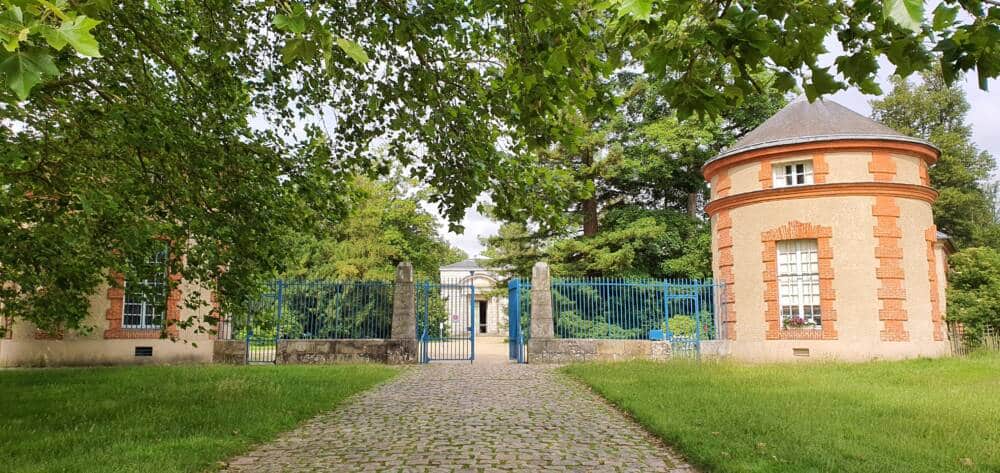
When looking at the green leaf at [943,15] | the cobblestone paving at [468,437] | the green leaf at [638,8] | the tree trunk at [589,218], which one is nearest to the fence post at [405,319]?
the cobblestone paving at [468,437]

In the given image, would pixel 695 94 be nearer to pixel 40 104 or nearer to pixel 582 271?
pixel 40 104

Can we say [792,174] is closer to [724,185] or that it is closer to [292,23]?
[724,185]

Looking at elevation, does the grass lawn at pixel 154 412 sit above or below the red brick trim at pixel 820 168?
below

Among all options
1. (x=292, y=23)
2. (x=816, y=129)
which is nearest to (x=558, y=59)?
(x=292, y=23)

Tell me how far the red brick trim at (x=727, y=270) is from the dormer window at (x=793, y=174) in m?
1.56

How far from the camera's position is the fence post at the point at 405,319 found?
1529 cm

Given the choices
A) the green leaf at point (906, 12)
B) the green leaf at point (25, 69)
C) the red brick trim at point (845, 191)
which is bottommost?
the green leaf at point (25, 69)

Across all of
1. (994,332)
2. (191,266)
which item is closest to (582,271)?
(994,332)

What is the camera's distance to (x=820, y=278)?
15594 millimetres

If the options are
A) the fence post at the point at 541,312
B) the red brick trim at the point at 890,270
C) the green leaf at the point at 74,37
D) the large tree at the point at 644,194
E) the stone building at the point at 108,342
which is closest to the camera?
the green leaf at the point at 74,37

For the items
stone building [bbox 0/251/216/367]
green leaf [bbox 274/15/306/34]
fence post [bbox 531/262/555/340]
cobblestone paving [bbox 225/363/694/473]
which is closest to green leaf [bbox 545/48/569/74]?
green leaf [bbox 274/15/306/34]

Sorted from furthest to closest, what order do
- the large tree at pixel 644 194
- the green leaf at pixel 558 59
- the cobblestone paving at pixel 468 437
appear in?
1. the large tree at pixel 644 194
2. the cobblestone paving at pixel 468 437
3. the green leaf at pixel 558 59

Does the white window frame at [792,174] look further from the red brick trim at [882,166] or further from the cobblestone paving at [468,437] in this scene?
the cobblestone paving at [468,437]

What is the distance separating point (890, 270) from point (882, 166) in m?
2.56
